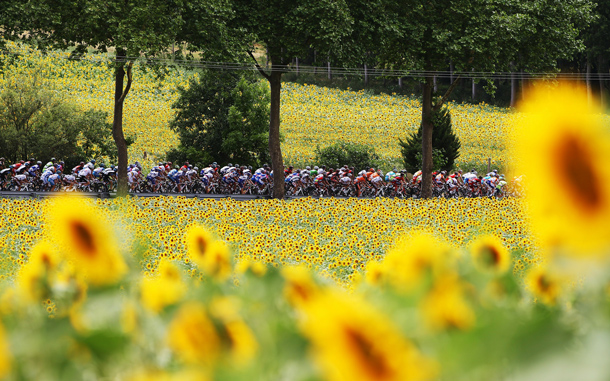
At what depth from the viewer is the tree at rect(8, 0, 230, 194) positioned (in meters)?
17.5

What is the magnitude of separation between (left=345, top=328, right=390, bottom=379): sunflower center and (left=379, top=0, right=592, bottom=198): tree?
19379mm

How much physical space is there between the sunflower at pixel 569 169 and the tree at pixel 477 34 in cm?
1920

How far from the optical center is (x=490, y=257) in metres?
1.68

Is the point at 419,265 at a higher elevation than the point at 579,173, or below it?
below

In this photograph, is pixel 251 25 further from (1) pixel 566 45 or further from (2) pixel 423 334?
(2) pixel 423 334

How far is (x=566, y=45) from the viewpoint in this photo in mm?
20859

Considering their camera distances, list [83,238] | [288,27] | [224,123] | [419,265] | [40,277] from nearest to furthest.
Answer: [83,238] → [419,265] → [40,277] → [288,27] → [224,123]

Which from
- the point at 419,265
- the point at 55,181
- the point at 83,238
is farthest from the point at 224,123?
the point at 83,238

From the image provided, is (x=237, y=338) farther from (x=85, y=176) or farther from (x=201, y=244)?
(x=85, y=176)

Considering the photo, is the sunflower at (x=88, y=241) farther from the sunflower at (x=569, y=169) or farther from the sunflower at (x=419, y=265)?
the sunflower at (x=569, y=169)

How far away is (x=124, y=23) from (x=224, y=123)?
1279 centimetres

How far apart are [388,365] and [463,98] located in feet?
216

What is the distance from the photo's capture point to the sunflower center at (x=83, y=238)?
1.24 metres

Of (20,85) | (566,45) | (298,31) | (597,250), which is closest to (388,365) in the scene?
(597,250)
